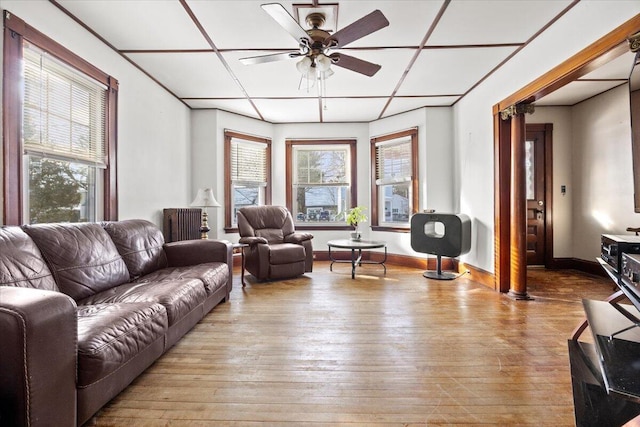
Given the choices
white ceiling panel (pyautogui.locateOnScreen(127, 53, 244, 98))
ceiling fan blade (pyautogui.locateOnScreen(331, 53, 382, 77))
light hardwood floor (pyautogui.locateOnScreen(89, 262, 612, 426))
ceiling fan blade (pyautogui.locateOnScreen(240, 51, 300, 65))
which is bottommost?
light hardwood floor (pyautogui.locateOnScreen(89, 262, 612, 426))

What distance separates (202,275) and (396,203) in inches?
142

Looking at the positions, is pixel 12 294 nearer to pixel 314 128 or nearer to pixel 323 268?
pixel 323 268

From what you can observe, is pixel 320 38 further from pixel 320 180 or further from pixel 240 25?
pixel 320 180

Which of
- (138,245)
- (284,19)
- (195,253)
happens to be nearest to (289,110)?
(284,19)

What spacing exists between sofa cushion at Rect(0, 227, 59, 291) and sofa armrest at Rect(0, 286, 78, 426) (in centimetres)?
53

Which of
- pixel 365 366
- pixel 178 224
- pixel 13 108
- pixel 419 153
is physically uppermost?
pixel 419 153

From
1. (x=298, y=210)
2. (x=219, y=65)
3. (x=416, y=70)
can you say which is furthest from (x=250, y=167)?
(x=416, y=70)

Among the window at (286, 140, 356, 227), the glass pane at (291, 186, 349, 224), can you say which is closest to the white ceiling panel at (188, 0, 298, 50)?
the window at (286, 140, 356, 227)

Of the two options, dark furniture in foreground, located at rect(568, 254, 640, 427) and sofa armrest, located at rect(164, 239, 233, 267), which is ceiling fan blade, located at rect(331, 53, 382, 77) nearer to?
sofa armrest, located at rect(164, 239, 233, 267)

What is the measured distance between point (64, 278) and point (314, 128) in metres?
4.36

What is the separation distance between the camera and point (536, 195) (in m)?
4.58

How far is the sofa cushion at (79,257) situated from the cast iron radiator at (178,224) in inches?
53.4

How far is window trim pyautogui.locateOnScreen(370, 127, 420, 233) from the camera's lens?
4.80 m

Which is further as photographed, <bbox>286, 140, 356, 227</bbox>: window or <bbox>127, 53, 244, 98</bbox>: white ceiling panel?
<bbox>286, 140, 356, 227</bbox>: window
